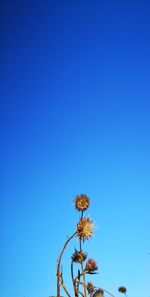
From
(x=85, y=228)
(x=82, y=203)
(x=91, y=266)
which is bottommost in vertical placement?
(x=91, y=266)

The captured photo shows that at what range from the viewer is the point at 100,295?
730 centimetres

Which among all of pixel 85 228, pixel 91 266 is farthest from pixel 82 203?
pixel 91 266

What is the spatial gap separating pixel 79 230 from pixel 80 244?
35 cm

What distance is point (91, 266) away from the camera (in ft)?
25.5

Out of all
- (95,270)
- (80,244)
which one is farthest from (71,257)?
(95,270)

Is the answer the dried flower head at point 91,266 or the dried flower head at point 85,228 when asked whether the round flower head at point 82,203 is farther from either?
the dried flower head at point 91,266

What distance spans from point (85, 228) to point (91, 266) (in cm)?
82

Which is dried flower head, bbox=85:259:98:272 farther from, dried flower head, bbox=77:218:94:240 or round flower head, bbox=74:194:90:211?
round flower head, bbox=74:194:90:211

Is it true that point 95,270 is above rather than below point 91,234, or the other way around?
below

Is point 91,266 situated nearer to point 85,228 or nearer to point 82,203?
point 85,228

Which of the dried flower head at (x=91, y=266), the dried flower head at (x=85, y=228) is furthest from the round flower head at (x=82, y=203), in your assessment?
the dried flower head at (x=91, y=266)

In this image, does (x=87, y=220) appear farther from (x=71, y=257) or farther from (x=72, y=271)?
(x=72, y=271)

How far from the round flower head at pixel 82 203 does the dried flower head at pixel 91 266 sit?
130cm

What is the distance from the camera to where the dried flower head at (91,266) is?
7773 millimetres
